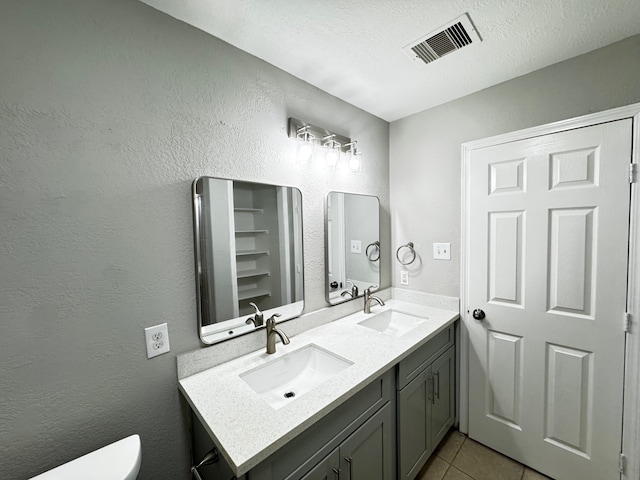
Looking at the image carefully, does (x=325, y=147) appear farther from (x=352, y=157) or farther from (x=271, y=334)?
(x=271, y=334)

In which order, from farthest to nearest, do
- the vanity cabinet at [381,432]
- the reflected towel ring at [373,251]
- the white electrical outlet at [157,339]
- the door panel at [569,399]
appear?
the reflected towel ring at [373,251] < the door panel at [569,399] < the white electrical outlet at [157,339] < the vanity cabinet at [381,432]

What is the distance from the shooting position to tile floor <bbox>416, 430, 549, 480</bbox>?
5.16ft

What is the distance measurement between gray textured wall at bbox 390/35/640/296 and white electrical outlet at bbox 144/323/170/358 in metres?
1.76

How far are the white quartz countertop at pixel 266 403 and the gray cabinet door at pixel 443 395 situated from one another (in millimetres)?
286

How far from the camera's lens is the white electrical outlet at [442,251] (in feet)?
6.35

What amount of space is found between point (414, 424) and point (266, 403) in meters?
0.99

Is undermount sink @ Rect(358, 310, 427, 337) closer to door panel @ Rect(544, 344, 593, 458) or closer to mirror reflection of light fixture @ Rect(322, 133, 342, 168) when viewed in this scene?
door panel @ Rect(544, 344, 593, 458)

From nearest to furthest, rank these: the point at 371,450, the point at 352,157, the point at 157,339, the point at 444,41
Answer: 1. the point at 157,339
2. the point at 371,450
3. the point at 444,41
4. the point at 352,157

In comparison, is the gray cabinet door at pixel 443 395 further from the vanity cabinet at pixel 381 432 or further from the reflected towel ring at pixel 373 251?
the reflected towel ring at pixel 373 251

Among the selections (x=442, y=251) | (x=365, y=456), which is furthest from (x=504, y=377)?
(x=365, y=456)

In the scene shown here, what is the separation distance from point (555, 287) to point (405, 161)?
4.30 feet

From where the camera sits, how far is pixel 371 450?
46.8 inches

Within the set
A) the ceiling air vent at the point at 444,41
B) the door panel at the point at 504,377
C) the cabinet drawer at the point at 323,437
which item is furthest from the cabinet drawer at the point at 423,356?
the ceiling air vent at the point at 444,41

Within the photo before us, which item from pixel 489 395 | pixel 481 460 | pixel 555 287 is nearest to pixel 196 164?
pixel 555 287
